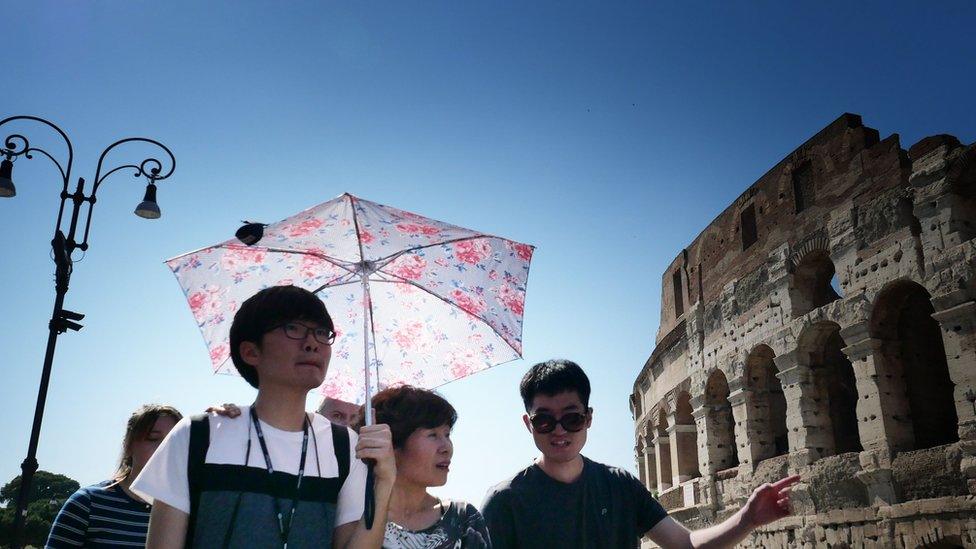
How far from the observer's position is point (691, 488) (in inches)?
610

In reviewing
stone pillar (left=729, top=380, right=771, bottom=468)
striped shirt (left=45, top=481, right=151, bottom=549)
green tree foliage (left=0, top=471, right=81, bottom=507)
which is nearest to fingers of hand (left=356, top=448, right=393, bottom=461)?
striped shirt (left=45, top=481, right=151, bottom=549)

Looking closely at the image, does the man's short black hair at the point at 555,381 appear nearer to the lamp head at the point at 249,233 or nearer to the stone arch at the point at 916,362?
the lamp head at the point at 249,233

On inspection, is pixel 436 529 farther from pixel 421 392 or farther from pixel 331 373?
pixel 331 373

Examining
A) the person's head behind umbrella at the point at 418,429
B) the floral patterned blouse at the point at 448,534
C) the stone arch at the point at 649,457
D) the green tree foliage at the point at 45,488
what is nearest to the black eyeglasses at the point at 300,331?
the person's head behind umbrella at the point at 418,429

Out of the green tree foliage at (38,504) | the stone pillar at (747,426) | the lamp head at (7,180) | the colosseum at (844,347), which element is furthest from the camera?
the green tree foliage at (38,504)

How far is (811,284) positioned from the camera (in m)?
13.0

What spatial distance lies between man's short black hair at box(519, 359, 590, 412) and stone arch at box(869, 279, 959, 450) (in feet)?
30.5

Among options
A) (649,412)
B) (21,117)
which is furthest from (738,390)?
(21,117)

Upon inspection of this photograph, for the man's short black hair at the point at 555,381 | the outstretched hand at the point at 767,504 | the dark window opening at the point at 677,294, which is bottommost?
the outstretched hand at the point at 767,504

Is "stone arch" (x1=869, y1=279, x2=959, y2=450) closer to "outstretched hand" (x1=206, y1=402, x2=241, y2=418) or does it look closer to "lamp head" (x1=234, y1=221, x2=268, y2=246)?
"lamp head" (x1=234, y1=221, x2=268, y2=246)

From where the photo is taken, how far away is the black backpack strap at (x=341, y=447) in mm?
2178

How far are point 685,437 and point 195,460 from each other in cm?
1656

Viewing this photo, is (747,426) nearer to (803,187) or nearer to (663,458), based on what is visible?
(803,187)

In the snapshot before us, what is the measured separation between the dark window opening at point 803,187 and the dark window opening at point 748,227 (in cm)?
145
